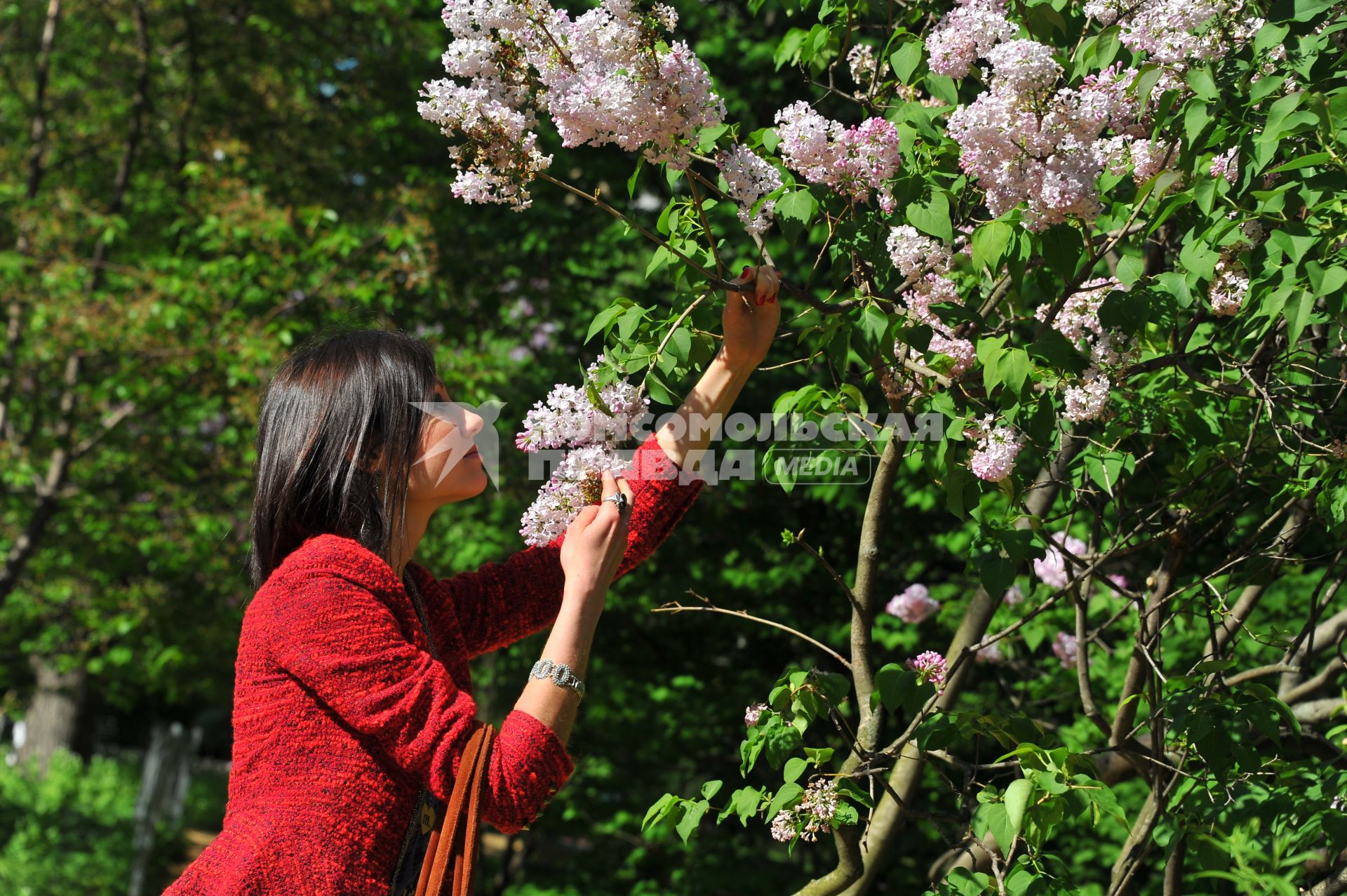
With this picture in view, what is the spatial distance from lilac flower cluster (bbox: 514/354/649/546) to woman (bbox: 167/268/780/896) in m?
0.04

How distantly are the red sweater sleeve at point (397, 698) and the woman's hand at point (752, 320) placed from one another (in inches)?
29.4

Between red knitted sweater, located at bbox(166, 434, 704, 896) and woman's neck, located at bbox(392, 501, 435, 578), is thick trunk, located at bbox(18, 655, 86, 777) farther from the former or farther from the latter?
red knitted sweater, located at bbox(166, 434, 704, 896)

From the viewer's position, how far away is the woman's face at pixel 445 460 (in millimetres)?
1831

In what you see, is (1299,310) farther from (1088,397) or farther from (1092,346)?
(1092,346)

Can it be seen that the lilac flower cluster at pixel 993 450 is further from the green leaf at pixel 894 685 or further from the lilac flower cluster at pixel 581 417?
the lilac flower cluster at pixel 581 417

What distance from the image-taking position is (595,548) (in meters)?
1.67

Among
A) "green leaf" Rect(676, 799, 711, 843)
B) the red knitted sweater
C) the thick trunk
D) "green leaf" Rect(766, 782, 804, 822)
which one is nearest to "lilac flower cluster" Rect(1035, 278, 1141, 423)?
"green leaf" Rect(766, 782, 804, 822)

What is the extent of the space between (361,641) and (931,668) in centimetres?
108

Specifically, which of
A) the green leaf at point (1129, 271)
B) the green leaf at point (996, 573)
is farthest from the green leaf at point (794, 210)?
the green leaf at point (996, 573)

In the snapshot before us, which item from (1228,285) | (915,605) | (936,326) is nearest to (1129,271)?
(1228,285)

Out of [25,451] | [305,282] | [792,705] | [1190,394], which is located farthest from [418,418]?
[25,451]

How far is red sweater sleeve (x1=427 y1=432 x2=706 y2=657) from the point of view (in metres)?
2.07

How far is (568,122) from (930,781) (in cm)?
351

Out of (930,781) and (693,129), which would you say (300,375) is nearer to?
(693,129)
